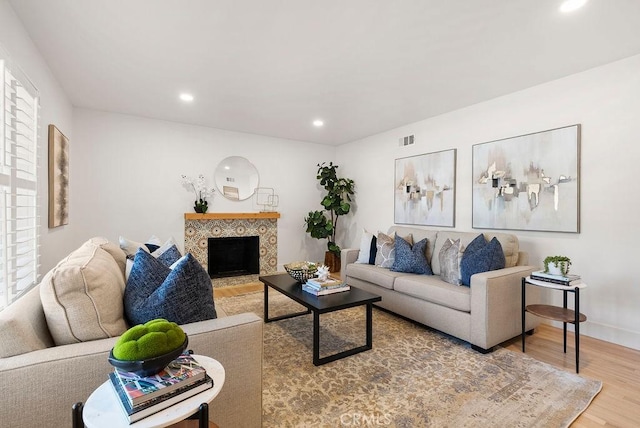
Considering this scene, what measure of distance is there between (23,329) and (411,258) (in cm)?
307

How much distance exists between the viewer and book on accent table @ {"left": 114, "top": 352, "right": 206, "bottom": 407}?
0.83 metres

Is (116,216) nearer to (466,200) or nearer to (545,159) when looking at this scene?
(466,200)

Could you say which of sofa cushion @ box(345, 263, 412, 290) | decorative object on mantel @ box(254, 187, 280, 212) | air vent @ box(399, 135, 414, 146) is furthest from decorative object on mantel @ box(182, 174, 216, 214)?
air vent @ box(399, 135, 414, 146)

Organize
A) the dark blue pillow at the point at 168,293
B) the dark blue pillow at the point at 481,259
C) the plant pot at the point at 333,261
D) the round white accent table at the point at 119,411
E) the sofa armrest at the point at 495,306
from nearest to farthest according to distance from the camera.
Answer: the round white accent table at the point at 119,411, the dark blue pillow at the point at 168,293, the sofa armrest at the point at 495,306, the dark blue pillow at the point at 481,259, the plant pot at the point at 333,261

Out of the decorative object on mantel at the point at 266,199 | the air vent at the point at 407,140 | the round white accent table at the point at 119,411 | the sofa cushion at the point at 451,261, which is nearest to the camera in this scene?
the round white accent table at the point at 119,411

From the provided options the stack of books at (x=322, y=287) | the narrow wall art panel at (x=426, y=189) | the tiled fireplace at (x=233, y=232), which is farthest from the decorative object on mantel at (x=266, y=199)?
the stack of books at (x=322, y=287)

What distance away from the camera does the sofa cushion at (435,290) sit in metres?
2.58

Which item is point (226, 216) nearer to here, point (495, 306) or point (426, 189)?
point (426, 189)

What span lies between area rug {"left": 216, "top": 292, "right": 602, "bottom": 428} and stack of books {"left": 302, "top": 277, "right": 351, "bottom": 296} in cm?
44

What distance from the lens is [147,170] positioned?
436 centimetres

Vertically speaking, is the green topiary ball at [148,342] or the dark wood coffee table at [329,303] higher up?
the green topiary ball at [148,342]

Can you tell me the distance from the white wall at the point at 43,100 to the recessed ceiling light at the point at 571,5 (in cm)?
347

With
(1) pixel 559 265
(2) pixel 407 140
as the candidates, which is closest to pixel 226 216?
(2) pixel 407 140

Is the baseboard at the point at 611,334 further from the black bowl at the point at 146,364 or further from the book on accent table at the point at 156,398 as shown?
the black bowl at the point at 146,364
